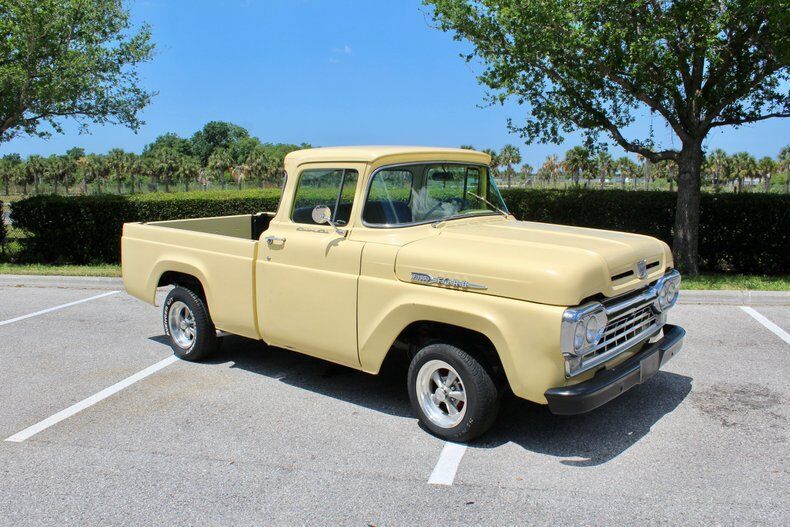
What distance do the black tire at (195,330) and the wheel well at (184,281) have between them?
3.2 inches

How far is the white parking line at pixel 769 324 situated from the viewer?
7094 mm

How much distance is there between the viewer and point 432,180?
17.3 ft

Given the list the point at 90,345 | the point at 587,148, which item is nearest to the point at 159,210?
the point at 90,345

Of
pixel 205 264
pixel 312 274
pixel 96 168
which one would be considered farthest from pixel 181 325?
pixel 96 168

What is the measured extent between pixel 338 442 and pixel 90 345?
386 centimetres

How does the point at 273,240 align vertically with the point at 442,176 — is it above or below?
below

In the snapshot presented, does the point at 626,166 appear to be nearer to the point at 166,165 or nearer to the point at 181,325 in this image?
the point at 166,165

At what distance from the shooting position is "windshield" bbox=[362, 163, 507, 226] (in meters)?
4.91

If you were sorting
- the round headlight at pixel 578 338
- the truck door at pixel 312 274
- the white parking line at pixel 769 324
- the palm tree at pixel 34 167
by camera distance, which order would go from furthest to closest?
the palm tree at pixel 34 167 < the white parking line at pixel 769 324 < the truck door at pixel 312 274 < the round headlight at pixel 578 338

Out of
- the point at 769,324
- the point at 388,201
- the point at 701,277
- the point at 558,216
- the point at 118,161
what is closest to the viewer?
the point at 388,201

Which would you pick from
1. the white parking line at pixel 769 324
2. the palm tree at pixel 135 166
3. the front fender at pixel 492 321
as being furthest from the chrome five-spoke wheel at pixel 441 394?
the palm tree at pixel 135 166

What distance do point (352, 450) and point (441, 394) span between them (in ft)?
2.33

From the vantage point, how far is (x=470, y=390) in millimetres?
4207

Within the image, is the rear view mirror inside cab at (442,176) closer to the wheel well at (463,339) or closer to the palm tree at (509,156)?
the wheel well at (463,339)
